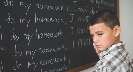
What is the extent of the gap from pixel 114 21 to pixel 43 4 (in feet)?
1.79

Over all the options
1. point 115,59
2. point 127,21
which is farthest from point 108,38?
point 127,21

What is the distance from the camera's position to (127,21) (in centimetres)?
250

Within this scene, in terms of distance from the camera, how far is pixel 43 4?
1.13 m

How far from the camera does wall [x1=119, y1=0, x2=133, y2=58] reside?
7.74 feet

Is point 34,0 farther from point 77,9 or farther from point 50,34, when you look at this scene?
point 77,9

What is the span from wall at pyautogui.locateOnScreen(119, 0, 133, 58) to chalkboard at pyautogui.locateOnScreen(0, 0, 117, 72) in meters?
0.96

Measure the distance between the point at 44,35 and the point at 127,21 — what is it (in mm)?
1826

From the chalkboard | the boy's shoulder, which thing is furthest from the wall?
the boy's shoulder

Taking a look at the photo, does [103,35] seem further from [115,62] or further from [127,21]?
[127,21]

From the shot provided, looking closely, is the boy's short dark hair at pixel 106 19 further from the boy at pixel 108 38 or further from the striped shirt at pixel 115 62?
the striped shirt at pixel 115 62

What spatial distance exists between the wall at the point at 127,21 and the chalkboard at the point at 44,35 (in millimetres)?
962

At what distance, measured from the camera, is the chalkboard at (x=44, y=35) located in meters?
0.94

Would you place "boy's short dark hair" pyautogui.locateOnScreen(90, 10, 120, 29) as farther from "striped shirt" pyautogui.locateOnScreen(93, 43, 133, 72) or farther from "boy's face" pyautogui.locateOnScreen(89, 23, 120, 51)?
"striped shirt" pyautogui.locateOnScreen(93, 43, 133, 72)

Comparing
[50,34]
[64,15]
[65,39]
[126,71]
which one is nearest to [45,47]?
[50,34]
